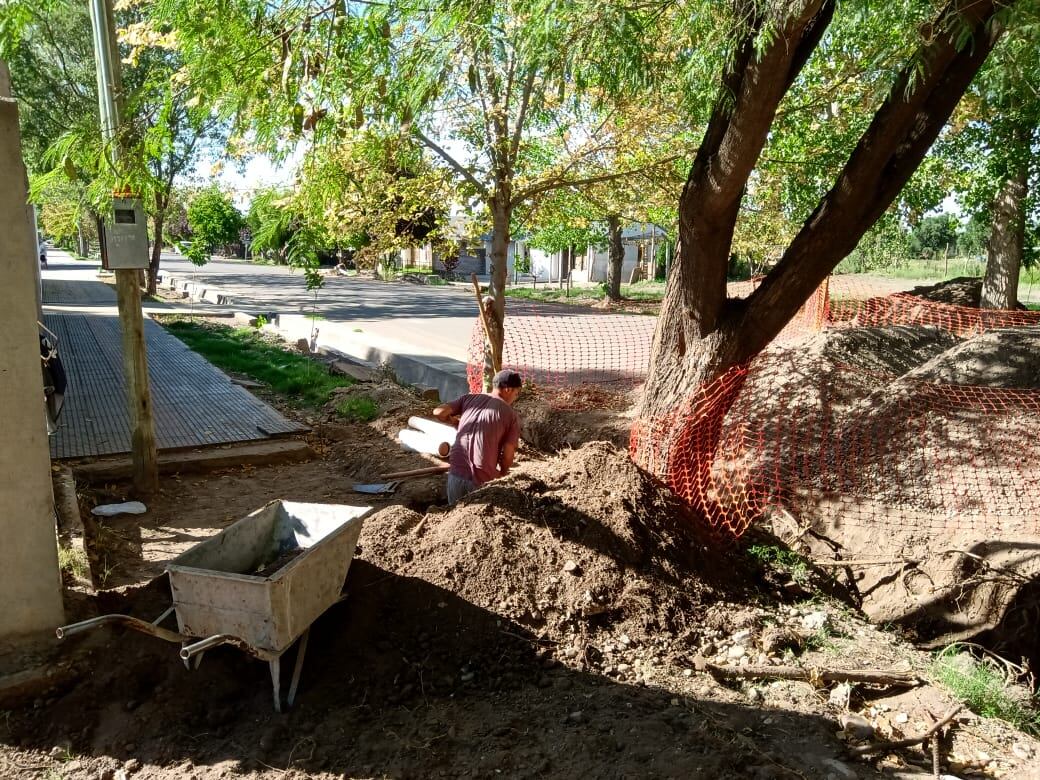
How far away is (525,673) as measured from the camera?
12.3 feet

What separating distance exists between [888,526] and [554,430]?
367 centimetres

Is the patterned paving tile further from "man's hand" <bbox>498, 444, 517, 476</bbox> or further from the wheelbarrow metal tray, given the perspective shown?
the wheelbarrow metal tray

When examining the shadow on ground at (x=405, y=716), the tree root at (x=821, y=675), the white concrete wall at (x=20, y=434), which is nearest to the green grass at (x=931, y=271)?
the tree root at (x=821, y=675)

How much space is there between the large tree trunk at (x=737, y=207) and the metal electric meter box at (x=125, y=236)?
13.9 feet

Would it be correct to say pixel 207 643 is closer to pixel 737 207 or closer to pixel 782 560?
pixel 782 560

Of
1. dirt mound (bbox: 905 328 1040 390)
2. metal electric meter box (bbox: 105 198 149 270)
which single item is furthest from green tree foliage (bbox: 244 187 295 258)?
dirt mound (bbox: 905 328 1040 390)

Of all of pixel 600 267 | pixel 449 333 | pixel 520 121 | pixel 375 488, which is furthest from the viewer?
pixel 600 267

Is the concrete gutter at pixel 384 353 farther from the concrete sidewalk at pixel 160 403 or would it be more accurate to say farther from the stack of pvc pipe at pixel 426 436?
the concrete sidewalk at pixel 160 403

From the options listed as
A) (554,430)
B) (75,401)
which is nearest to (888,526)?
(554,430)

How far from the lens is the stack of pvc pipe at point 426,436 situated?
7.44 metres

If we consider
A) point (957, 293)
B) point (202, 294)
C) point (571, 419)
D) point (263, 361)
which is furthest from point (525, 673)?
point (202, 294)

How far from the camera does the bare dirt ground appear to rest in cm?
315

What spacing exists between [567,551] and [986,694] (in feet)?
7.69

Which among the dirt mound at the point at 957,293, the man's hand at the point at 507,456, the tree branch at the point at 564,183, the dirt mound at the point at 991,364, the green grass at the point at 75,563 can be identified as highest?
the tree branch at the point at 564,183
